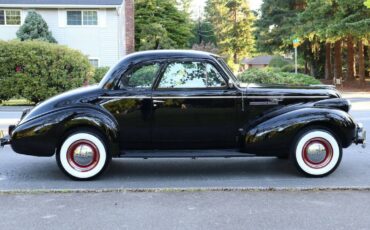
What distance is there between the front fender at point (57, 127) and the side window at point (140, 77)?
1.68ft

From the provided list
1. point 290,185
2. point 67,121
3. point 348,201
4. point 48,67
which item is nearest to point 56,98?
point 67,121

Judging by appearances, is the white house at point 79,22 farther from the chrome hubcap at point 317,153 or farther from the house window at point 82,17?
the chrome hubcap at point 317,153

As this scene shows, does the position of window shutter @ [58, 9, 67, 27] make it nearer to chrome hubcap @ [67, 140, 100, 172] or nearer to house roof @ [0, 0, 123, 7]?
house roof @ [0, 0, 123, 7]

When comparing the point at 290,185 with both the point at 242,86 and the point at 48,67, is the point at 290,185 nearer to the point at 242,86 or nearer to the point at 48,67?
the point at 242,86

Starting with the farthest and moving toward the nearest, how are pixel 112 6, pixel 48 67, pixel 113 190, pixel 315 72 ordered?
pixel 315 72
pixel 112 6
pixel 48 67
pixel 113 190

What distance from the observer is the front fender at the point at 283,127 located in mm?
6512

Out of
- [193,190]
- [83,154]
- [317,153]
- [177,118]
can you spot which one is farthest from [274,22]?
[193,190]

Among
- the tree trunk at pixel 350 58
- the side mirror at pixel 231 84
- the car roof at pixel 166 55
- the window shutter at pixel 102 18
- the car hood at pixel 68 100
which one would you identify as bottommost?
the car hood at pixel 68 100

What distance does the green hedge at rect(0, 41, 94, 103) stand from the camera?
1841 centimetres

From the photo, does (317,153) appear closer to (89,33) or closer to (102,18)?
(102,18)

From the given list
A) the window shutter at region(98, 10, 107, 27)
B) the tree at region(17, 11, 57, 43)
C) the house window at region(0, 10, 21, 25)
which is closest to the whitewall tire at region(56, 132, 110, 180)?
the tree at region(17, 11, 57, 43)

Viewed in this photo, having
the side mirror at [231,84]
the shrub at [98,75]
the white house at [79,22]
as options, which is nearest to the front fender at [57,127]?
the side mirror at [231,84]

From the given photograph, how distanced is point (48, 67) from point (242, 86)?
1361cm

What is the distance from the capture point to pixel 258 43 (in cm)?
4078
